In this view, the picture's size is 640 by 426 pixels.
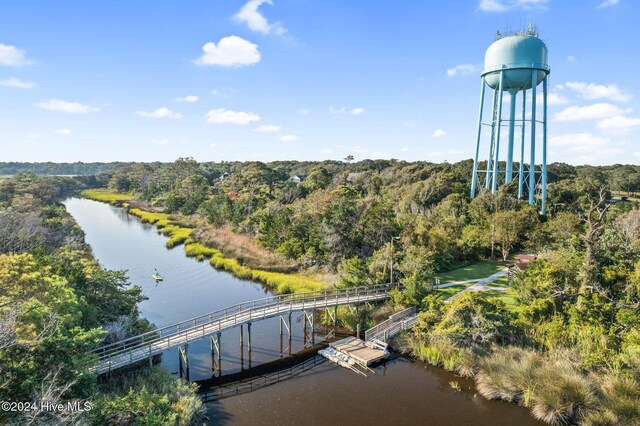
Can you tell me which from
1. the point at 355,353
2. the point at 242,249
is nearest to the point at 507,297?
the point at 355,353

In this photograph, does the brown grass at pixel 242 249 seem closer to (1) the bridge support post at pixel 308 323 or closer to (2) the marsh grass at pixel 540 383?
(1) the bridge support post at pixel 308 323

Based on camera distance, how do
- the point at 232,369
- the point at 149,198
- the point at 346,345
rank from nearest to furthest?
the point at 232,369 < the point at 346,345 < the point at 149,198

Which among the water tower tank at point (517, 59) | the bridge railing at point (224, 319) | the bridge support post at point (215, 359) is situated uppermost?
the water tower tank at point (517, 59)

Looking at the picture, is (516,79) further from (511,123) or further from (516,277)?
(516,277)

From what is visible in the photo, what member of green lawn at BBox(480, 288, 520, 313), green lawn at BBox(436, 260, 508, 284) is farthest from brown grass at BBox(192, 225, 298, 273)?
green lawn at BBox(480, 288, 520, 313)

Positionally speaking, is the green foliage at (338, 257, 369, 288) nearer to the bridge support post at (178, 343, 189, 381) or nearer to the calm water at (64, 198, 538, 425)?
the calm water at (64, 198, 538, 425)

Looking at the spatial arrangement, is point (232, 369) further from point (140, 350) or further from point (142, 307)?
point (142, 307)

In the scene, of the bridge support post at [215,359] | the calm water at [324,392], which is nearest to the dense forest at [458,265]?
the calm water at [324,392]

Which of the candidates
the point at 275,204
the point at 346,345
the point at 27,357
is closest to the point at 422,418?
the point at 346,345
